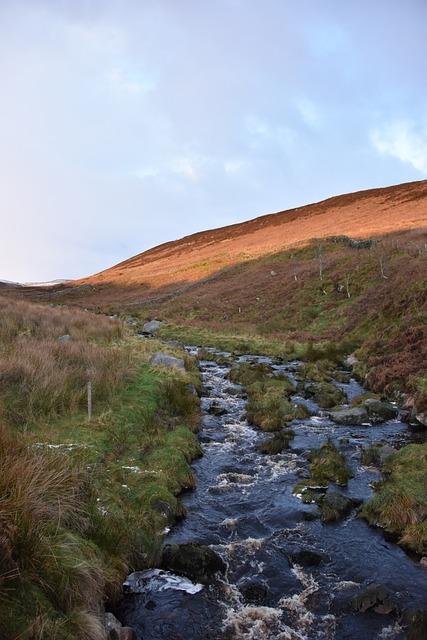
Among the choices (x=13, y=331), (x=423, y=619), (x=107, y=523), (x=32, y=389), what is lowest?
(x=423, y=619)

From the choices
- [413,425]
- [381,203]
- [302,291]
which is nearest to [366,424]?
[413,425]

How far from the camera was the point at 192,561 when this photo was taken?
8.44 m

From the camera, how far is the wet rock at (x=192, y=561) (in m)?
A: 8.33

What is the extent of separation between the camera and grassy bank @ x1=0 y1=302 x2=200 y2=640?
224 inches

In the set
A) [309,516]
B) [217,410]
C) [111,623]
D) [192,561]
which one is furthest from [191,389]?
[111,623]

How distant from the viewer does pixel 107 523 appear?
8.12 meters

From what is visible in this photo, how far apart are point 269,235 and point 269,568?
260 ft

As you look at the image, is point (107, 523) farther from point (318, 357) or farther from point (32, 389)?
point (318, 357)

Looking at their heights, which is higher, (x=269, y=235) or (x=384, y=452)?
(x=269, y=235)

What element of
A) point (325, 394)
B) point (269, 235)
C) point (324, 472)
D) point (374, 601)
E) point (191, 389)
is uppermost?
point (269, 235)

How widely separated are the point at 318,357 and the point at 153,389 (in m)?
14.5

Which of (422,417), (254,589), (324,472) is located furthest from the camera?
(422,417)

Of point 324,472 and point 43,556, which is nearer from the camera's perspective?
point 43,556

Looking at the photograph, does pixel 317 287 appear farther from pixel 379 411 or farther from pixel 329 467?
pixel 329 467
